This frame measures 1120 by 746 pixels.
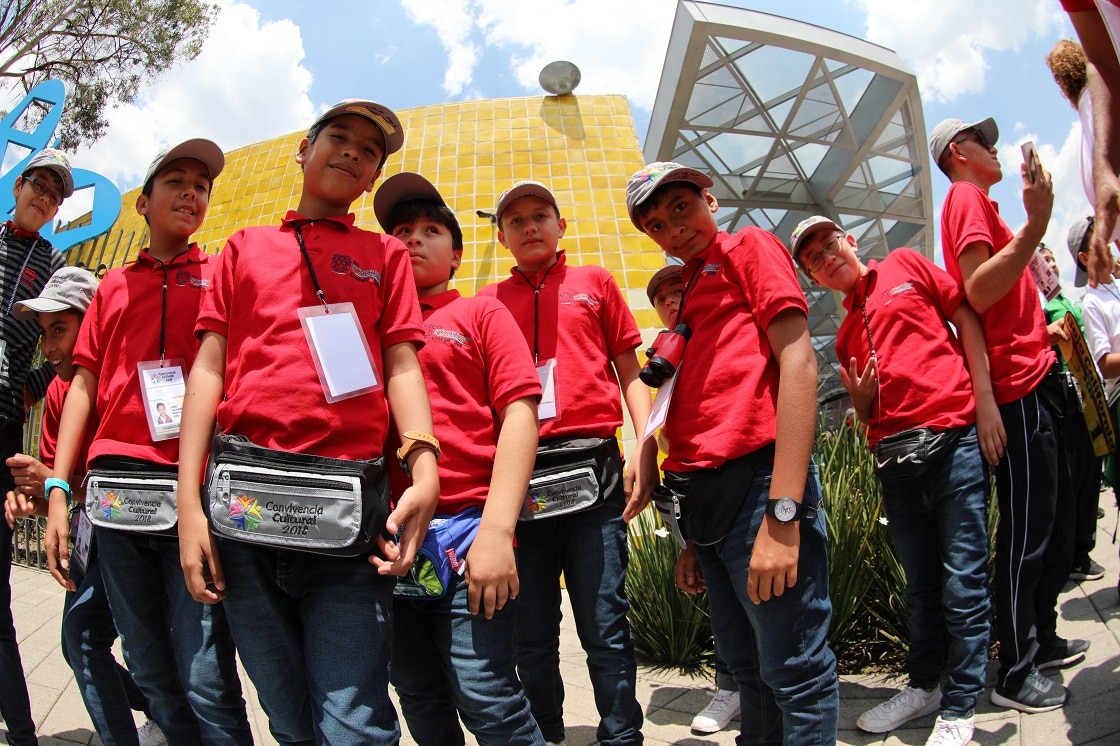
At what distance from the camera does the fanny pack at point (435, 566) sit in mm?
1863

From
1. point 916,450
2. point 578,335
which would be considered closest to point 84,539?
point 578,335

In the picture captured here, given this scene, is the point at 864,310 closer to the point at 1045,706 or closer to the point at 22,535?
the point at 1045,706

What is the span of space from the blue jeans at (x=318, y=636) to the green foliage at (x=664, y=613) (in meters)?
2.23

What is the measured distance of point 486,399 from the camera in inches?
87.7

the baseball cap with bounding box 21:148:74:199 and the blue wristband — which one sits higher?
the baseball cap with bounding box 21:148:74:199

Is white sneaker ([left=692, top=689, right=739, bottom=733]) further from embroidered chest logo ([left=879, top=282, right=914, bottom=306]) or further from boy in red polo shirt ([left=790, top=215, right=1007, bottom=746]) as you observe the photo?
embroidered chest logo ([left=879, top=282, right=914, bottom=306])

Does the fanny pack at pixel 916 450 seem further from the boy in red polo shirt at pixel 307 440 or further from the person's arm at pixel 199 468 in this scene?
the person's arm at pixel 199 468

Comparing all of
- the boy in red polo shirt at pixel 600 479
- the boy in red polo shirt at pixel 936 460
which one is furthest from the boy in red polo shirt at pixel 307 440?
the boy in red polo shirt at pixel 936 460

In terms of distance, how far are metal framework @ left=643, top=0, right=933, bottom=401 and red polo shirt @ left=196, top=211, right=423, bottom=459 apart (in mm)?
10337

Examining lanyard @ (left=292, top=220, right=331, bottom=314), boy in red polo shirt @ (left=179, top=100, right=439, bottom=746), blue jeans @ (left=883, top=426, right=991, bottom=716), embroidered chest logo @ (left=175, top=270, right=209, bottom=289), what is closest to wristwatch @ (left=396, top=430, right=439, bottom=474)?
boy in red polo shirt @ (left=179, top=100, right=439, bottom=746)

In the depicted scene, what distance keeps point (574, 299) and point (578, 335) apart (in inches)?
5.7

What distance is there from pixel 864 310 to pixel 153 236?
2565 mm

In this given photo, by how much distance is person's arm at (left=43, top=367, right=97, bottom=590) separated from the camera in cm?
241

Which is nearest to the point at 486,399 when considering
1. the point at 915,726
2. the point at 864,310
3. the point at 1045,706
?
the point at 864,310
